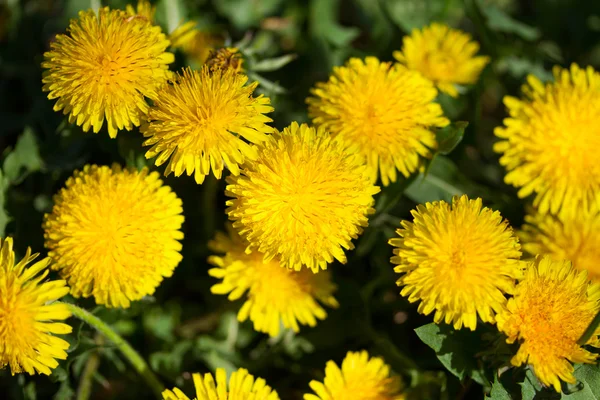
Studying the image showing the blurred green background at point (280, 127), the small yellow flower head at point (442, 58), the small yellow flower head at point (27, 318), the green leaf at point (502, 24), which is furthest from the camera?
the green leaf at point (502, 24)

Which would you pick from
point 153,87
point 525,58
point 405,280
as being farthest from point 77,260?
point 525,58

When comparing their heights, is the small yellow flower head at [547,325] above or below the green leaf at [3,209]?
below

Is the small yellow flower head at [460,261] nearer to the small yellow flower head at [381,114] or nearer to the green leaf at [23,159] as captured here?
the small yellow flower head at [381,114]

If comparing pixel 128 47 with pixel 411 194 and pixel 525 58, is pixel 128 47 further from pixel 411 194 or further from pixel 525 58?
pixel 525 58

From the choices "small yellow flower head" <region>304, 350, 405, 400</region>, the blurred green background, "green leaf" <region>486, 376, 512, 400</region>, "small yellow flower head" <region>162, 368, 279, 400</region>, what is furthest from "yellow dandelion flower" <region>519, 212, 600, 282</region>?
"small yellow flower head" <region>162, 368, 279, 400</region>

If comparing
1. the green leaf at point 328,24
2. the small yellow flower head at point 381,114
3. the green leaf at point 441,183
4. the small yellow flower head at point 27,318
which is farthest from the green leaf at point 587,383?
the green leaf at point 328,24

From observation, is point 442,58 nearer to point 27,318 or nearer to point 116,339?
point 116,339
